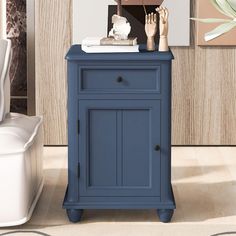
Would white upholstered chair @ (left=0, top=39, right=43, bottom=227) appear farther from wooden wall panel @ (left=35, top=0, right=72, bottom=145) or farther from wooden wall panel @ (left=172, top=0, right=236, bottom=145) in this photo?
wooden wall panel @ (left=172, top=0, right=236, bottom=145)

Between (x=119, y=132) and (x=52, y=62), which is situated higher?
(x=52, y=62)

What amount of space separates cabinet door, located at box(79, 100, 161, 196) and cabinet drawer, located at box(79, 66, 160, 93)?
6 centimetres

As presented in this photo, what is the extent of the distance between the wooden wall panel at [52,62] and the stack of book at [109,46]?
155cm

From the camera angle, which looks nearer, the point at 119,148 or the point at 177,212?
the point at 119,148

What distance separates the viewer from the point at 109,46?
3.12 m

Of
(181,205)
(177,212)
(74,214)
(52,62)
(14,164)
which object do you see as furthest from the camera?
(52,62)

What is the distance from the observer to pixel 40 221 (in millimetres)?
3258

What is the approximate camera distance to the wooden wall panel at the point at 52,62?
4.68 m

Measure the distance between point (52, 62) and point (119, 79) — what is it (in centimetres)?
167

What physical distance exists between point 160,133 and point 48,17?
5.84ft

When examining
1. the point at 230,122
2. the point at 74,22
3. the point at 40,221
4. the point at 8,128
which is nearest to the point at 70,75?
the point at 8,128

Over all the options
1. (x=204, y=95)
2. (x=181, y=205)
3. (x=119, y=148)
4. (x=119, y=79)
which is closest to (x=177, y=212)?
(x=181, y=205)

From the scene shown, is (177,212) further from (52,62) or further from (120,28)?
(52,62)

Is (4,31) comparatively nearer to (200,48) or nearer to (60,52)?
(60,52)
